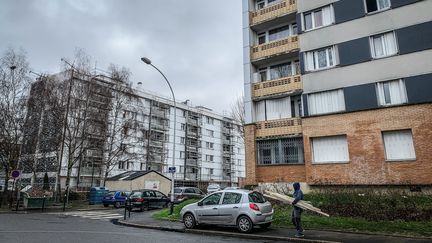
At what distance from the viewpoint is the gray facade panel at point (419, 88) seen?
16.6 m

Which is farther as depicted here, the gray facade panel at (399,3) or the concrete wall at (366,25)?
the gray facade panel at (399,3)

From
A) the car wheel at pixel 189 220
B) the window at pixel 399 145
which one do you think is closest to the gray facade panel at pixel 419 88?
the window at pixel 399 145

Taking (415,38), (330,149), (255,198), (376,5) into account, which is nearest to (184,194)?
(330,149)

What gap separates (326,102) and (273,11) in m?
8.11

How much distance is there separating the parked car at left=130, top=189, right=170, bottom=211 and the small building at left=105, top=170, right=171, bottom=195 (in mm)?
11606

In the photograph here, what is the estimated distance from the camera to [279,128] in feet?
70.1

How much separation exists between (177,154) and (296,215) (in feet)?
165

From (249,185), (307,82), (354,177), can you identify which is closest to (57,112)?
(249,185)

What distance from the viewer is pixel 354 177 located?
17797 mm

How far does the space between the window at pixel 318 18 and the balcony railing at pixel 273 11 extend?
1.25 m

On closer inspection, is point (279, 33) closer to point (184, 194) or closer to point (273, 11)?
point (273, 11)

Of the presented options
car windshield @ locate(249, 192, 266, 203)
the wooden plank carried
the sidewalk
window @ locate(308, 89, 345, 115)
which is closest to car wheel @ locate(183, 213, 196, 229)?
the sidewalk

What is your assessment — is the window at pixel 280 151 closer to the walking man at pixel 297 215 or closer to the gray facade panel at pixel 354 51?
the gray facade panel at pixel 354 51

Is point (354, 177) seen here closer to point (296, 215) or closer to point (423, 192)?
point (423, 192)
